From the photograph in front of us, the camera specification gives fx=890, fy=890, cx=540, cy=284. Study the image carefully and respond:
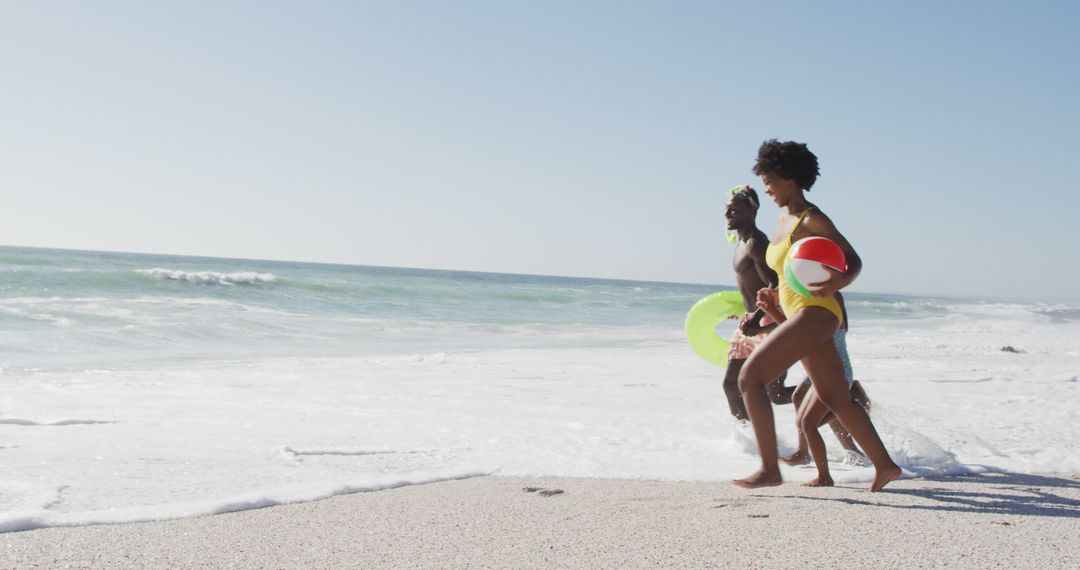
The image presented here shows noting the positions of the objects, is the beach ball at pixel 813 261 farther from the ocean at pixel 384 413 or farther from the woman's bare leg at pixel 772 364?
the ocean at pixel 384 413

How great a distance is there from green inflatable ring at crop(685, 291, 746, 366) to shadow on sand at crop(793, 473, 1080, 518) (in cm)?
149

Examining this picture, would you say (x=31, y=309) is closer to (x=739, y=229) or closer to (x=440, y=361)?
(x=440, y=361)

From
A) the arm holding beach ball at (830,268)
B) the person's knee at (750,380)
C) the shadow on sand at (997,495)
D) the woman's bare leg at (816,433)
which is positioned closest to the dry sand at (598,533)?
the shadow on sand at (997,495)

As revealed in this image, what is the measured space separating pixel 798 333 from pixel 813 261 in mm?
322

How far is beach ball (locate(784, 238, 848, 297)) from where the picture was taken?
11.8ft

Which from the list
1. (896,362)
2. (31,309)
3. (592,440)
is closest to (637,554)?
(592,440)

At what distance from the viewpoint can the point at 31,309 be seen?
14812mm

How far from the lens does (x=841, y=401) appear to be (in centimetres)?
388

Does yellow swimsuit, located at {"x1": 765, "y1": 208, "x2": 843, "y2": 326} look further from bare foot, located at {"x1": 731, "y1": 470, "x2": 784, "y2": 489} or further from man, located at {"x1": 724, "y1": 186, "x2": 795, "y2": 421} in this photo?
man, located at {"x1": 724, "y1": 186, "x2": 795, "y2": 421}

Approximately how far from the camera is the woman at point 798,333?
372cm

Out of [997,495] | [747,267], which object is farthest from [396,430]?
[997,495]

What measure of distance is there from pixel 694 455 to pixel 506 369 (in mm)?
4930

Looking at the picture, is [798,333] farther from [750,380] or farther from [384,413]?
[384,413]

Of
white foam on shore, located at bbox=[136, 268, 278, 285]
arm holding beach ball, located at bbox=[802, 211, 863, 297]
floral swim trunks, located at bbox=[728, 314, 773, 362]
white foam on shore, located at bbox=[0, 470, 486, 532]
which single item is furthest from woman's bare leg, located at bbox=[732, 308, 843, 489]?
white foam on shore, located at bbox=[136, 268, 278, 285]
